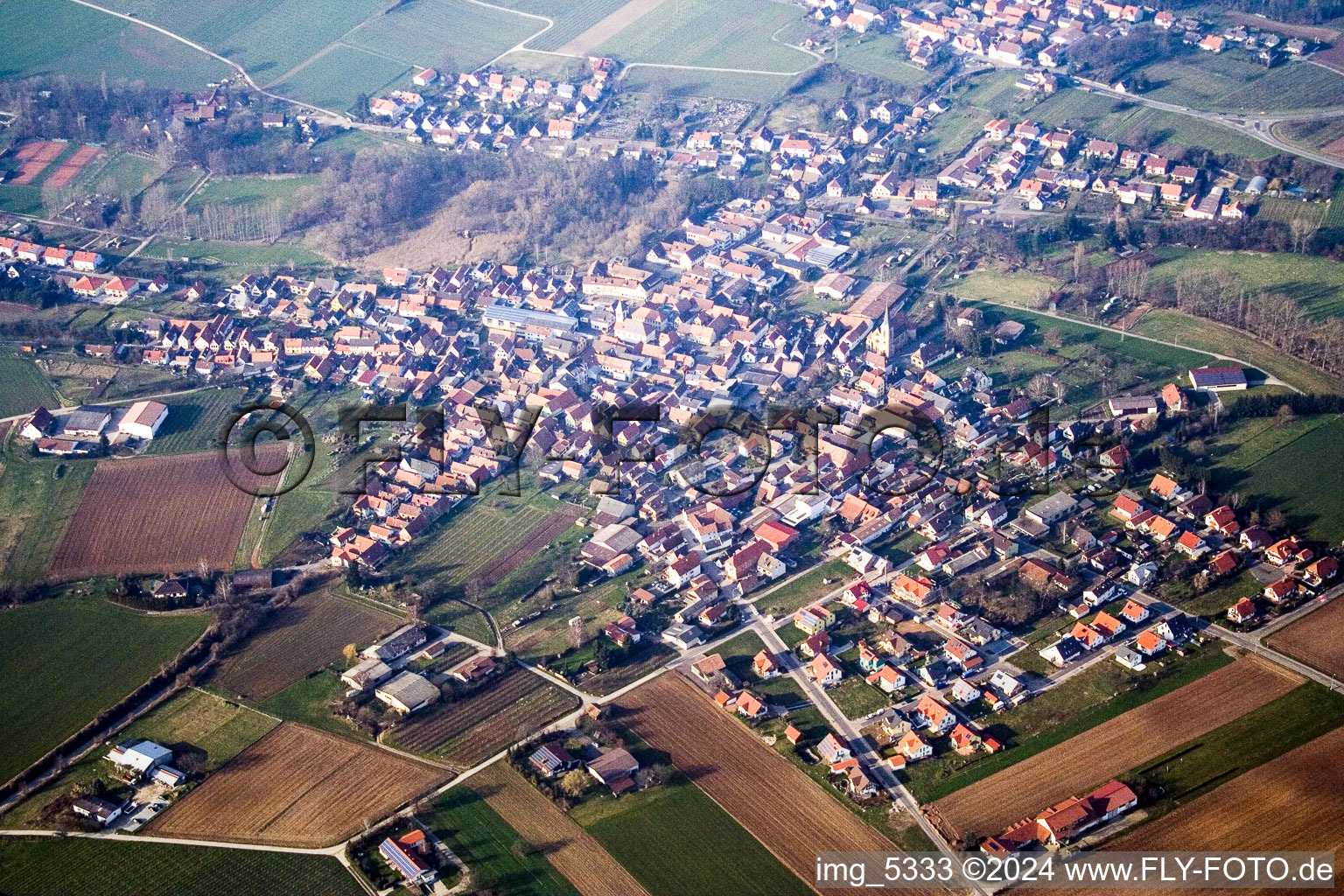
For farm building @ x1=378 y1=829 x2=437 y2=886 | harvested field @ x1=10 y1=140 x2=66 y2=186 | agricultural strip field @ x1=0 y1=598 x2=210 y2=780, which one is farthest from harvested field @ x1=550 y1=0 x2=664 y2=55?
farm building @ x1=378 y1=829 x2=437 y2=886

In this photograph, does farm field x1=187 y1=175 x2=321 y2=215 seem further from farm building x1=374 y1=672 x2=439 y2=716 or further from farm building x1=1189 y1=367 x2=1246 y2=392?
farm building x1=1189 y1=367 x2=1246 y2=392

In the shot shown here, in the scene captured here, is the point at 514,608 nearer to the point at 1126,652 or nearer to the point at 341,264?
the point at 1126,652

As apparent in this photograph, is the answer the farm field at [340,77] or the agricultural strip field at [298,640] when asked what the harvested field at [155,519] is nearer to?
the agricultural strip field at [298,640]

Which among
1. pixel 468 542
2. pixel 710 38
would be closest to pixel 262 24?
pixel 710 38

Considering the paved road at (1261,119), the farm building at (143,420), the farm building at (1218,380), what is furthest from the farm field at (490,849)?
the paved road at (1261,119)

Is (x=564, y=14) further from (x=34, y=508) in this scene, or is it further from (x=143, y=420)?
(x=34, y=508)
